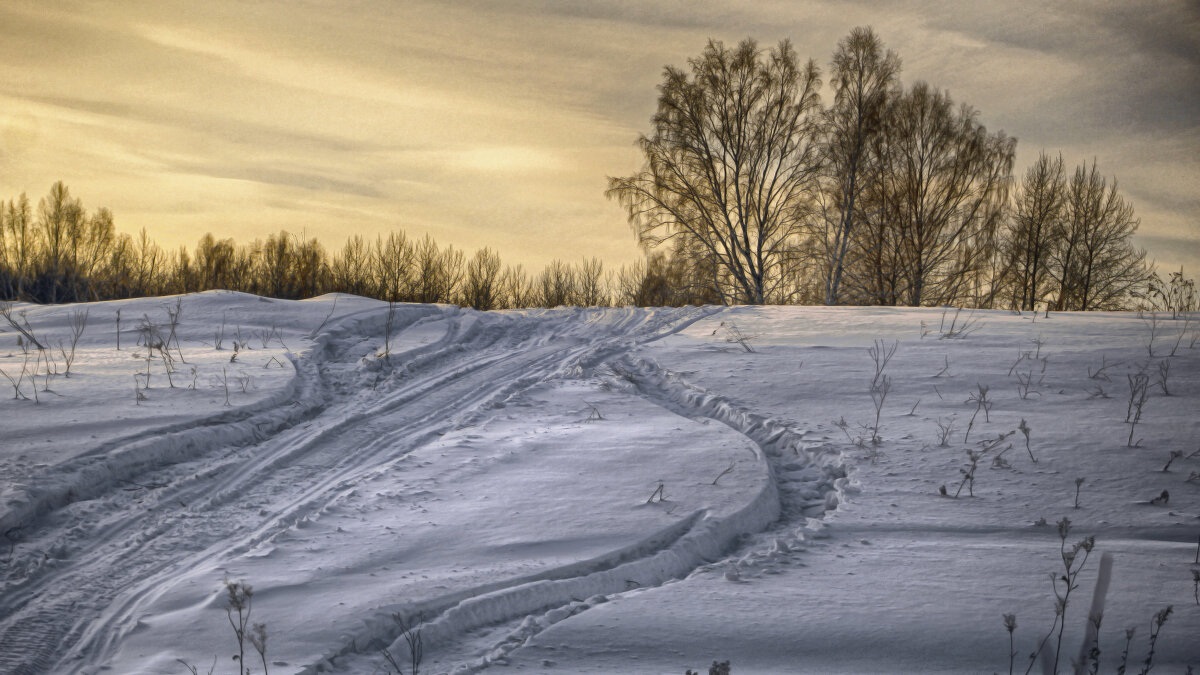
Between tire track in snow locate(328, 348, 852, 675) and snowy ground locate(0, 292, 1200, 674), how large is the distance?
0.01 meters

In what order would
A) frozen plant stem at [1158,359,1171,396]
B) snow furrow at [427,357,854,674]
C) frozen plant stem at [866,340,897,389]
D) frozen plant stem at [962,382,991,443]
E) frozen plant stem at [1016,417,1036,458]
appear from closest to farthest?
1. snow furrow at [427,357,854,674]
2. frozen plant stem at [1016,417,1036,458]
3. frozen plant stem at [962,382,991,443]
4. frozen plant stem at [1158,359,1171,396]
5. frozen plant stem at [866,340,897,389]

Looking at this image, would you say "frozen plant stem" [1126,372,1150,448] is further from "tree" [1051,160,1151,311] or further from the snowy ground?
"tree" [1051,160,1151,311]

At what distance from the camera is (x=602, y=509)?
3961mm

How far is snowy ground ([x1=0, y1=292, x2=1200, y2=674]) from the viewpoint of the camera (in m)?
2.85

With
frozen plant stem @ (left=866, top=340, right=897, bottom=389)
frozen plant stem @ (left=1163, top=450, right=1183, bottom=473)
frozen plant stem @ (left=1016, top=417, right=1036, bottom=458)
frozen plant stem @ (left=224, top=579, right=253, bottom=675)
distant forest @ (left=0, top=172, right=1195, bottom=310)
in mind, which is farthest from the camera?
distant forest @ (left=0, top=172, right=1195, bottom=310)

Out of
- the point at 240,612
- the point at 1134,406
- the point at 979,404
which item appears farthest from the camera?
the point at 979,404

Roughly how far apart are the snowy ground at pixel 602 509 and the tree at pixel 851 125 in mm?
15654

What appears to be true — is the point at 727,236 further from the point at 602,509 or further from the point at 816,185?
the point at 602,509

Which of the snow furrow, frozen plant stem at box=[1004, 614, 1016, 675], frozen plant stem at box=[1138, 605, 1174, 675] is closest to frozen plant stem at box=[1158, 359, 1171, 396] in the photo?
the snow furrow

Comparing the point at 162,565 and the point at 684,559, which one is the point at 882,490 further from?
the point at 162,565

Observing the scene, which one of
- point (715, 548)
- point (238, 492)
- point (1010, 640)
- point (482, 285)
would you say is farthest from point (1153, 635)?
point (482, 285)

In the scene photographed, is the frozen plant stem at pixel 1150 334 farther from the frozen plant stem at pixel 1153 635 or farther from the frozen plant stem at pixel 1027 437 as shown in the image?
the frozen plant stem at pixel 1153 635

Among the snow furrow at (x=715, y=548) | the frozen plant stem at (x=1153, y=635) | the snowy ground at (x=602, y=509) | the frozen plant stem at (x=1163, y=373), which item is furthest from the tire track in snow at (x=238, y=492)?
the frozen plant stem at (x=1163, y=373)

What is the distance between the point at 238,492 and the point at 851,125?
70.8 ft
